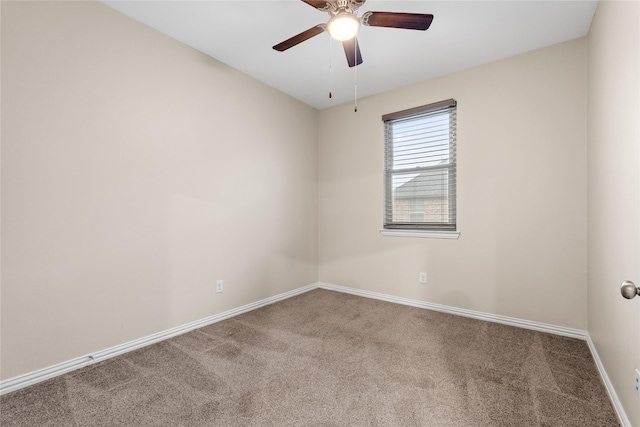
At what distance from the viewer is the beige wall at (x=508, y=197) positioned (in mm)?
2426

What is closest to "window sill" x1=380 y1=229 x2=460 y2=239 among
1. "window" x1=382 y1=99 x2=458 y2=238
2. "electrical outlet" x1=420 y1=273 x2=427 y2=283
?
"window" x1=382 y1=99 x2=458 y2=238

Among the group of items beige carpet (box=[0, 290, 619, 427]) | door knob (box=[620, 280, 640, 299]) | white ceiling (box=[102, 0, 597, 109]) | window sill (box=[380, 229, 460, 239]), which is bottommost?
beige carpet (box=[0, 290, 619, 427])

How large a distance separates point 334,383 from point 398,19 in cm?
226

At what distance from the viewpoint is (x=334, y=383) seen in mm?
1765

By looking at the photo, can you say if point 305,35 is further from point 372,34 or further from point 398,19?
point 372,34

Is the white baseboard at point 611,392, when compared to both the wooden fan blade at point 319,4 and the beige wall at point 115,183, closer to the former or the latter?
the wooden fan blade at point 319,4

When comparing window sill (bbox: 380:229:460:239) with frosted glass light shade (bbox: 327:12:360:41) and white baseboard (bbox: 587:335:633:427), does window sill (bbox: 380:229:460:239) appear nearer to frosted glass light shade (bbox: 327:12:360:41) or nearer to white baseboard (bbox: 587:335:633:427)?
white baseboard (bbox: 587:335:633:427)

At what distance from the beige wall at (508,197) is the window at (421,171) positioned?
10cm

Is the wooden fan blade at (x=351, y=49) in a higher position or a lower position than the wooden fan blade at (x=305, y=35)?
lower

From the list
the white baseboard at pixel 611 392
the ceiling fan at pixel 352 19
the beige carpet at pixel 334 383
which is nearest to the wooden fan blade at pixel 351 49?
the ceiling fan at pixel 352 19

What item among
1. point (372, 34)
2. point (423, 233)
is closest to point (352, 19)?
point (372, 34)

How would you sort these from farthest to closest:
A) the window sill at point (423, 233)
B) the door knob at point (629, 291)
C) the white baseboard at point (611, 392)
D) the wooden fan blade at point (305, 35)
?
1. the window sill at point (423, 233)
2. the wooden fan blade at point (305, 35)
3. the white baseboard at point (611, 392)
4. the door knob at point (629, 291)

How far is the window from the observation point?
309 centimetres

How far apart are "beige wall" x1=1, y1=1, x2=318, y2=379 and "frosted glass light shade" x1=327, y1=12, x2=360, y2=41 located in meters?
1.52
